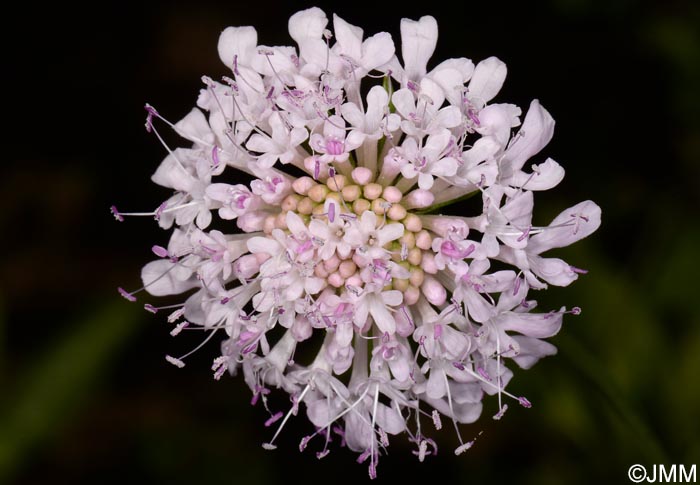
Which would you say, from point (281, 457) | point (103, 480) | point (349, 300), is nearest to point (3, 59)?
point (103, 480)

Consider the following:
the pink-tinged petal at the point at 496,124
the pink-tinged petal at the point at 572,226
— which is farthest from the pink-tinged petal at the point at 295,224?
the pink-tinged petal at the point at 572,226

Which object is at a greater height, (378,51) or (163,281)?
(378,51)

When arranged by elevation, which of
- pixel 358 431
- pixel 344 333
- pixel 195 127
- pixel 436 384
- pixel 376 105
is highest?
pixel 376 105

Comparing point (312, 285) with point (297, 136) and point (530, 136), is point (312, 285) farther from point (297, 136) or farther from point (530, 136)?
point (530, 136)

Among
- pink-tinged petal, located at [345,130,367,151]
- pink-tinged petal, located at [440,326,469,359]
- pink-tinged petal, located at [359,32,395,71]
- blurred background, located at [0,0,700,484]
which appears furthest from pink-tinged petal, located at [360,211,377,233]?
blurred background, located at [0,0,700,484]

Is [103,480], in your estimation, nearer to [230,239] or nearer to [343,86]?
[230,239]

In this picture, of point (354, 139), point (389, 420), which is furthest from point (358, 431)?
point (354, 139)
